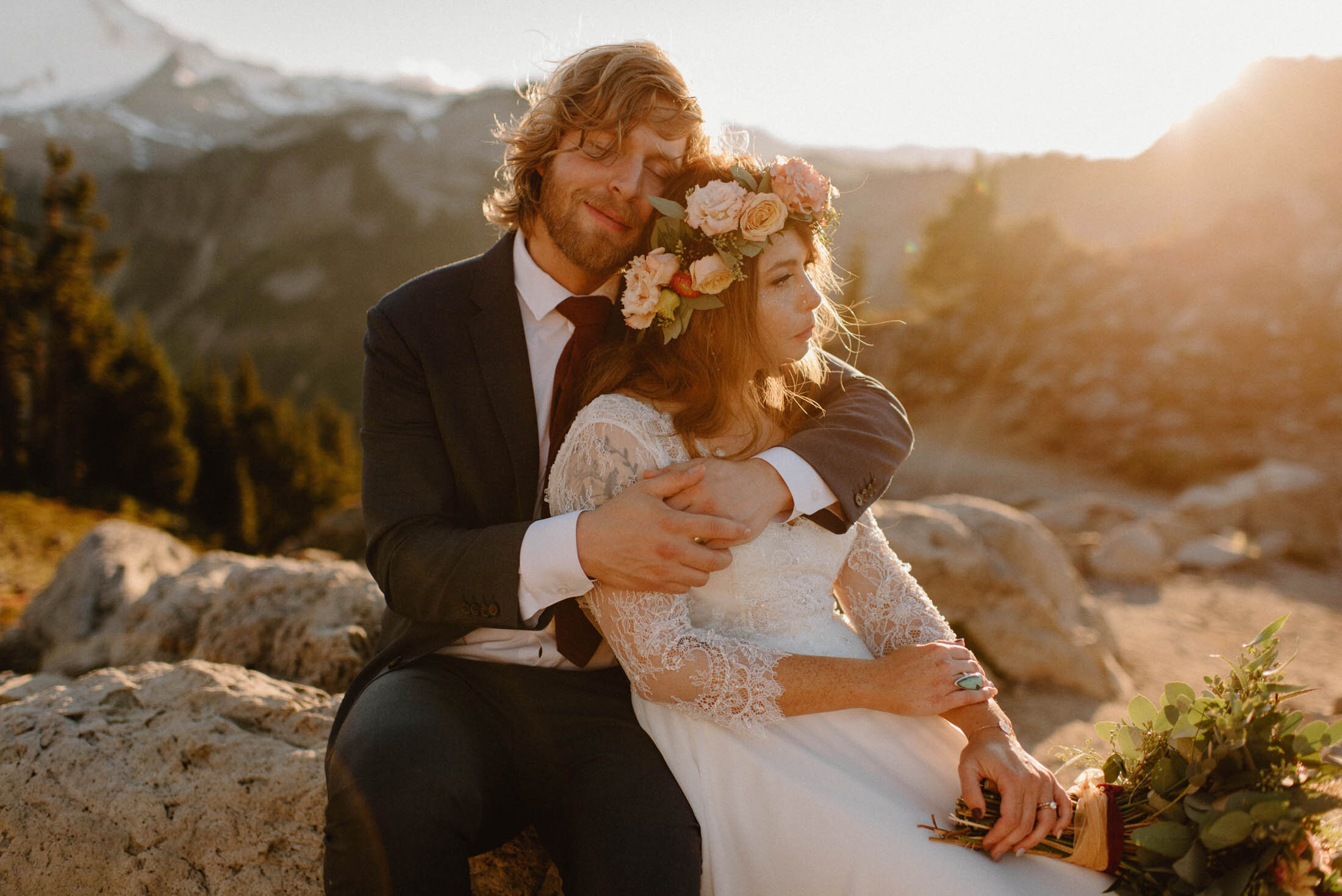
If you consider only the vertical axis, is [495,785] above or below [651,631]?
below

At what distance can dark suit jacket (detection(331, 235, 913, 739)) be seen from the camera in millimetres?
2354

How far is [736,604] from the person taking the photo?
7.74ft

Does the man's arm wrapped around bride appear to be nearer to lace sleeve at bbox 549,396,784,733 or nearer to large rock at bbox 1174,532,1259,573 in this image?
lace sleeve at bbox 549,396,784,733

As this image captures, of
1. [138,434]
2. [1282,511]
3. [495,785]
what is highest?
[495,785]

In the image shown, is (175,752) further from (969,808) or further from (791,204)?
(791,204)

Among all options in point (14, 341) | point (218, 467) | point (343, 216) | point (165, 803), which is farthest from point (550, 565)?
point (343, 216)

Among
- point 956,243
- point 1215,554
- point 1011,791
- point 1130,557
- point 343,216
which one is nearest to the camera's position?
point 1011,791

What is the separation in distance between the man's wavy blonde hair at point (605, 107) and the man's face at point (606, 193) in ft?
0.12

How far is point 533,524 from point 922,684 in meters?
1.18

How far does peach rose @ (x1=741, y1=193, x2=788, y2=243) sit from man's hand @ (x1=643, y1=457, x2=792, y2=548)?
69cm

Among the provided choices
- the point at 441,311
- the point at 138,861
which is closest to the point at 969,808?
the point at 441,311

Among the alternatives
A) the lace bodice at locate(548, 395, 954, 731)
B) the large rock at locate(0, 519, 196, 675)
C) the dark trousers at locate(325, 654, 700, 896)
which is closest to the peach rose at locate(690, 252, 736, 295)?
the lace bodice at locate(548, 395, 954, 731)

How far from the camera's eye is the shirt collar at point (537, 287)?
280 centimetres

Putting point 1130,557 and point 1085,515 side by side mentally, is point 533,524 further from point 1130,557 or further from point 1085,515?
point 1085,515
